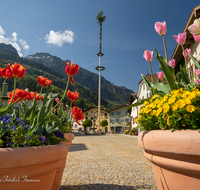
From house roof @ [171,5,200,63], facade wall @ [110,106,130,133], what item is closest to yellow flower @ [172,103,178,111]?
house roof @ [171,5,200,63]

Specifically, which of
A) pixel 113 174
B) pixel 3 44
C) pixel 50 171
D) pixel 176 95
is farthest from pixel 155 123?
pixel 3 44

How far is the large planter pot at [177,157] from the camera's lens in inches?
37.9

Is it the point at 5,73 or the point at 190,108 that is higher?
the point at 5,73

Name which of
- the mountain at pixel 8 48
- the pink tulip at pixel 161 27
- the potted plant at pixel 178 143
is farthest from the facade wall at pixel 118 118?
the mountain at pixel 8 48

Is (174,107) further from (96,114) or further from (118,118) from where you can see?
(96,114)

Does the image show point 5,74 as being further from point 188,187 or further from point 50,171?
point 188,187

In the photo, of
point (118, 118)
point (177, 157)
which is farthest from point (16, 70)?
point (118, 118)

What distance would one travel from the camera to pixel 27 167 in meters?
1.08

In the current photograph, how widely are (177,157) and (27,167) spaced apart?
103 cm

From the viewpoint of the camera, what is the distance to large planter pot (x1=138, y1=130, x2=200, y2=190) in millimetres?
962

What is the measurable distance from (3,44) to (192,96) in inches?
8237

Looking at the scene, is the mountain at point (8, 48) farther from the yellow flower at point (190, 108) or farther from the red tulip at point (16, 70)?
the yellow flower at point (190, 108)

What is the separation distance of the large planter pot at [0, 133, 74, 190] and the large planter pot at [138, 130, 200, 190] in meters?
0.80

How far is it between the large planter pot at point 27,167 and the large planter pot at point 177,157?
2.62 feet
